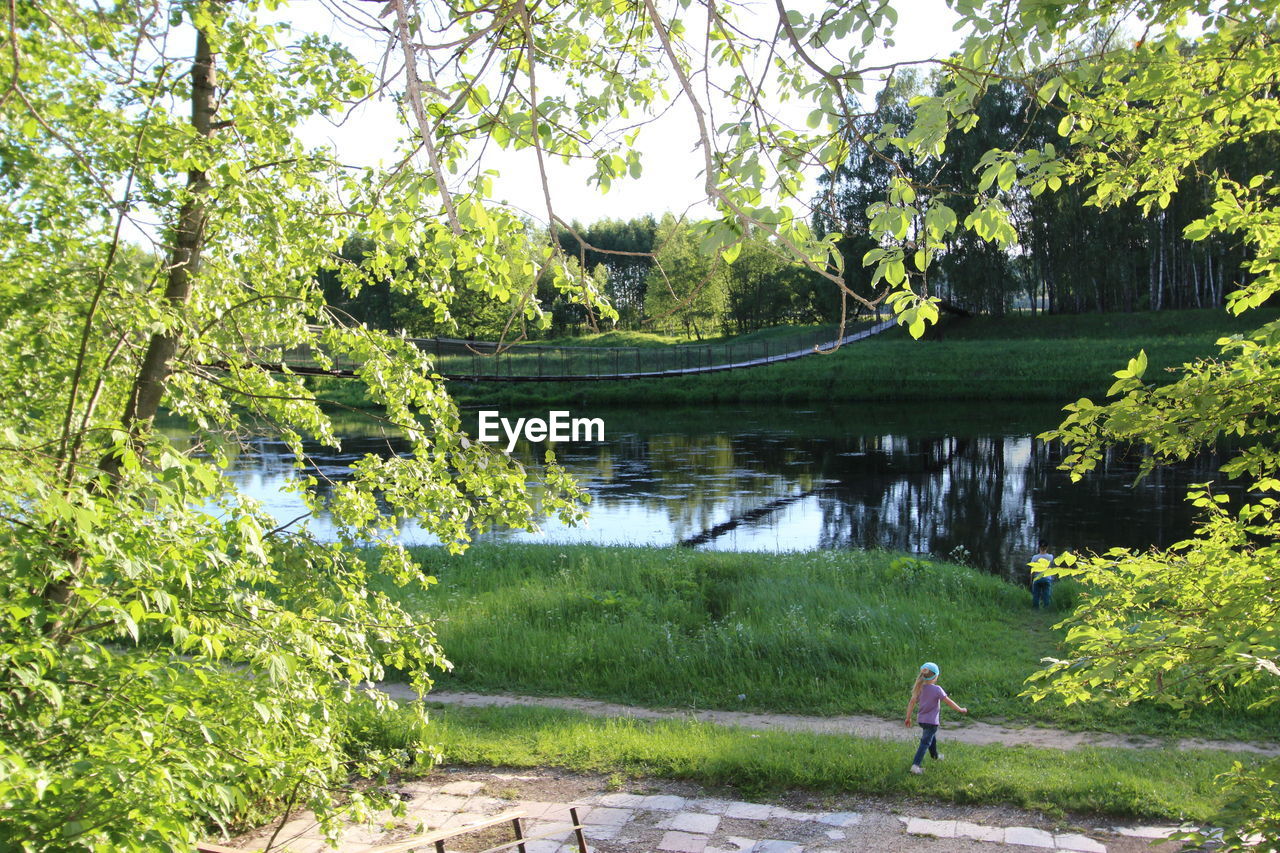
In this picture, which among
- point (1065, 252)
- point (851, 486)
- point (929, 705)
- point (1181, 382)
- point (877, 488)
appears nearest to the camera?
point (1181, 382)

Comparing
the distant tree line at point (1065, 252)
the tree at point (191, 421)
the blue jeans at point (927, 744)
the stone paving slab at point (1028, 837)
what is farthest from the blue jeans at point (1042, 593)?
the distant tree line at point (1065, 252)

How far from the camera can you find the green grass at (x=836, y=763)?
229 inches

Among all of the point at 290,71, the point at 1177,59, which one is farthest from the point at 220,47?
the point at 1177,59

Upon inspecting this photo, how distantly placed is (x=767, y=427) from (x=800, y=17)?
91.4 feet

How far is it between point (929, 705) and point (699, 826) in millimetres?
1900

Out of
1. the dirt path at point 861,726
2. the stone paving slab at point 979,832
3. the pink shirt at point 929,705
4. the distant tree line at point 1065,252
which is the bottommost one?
the dirt path at point 861,726

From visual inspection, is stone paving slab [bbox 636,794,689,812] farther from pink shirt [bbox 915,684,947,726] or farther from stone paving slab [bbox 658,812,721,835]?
pink shirt [bbox 915,684,947,726]

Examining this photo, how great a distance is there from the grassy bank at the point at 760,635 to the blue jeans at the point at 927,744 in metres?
1.38

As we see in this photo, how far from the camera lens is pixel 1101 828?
5.45 m

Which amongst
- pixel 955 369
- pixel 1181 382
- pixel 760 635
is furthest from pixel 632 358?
pixel 1181 382

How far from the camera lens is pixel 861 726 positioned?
298 inches

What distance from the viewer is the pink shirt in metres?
6.39

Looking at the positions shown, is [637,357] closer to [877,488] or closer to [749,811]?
[877,488]

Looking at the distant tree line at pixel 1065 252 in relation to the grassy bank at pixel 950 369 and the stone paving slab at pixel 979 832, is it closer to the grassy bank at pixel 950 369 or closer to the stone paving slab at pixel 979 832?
the grassy bank at pixel 950 369
